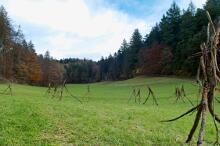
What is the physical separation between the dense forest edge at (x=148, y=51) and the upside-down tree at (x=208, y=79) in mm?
54778

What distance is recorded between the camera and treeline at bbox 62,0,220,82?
70.8 m

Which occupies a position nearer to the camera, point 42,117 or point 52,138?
point 52,138

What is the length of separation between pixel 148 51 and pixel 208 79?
8729 cm

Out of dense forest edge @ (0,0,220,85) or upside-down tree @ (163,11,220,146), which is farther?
dense forest edge @ (0,0,220,85)

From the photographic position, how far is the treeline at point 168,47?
70.8 meters

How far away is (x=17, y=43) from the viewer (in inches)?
3019

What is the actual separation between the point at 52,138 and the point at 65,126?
4.08ft

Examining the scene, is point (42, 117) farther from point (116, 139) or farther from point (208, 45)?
point (208, 45)

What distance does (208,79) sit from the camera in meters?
1.75

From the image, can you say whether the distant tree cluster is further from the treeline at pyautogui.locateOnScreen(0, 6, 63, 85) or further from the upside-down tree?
the upside-down tree

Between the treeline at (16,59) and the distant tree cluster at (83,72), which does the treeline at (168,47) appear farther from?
the treeline at (16,59)

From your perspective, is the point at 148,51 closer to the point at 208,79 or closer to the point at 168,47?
the point at 168,47

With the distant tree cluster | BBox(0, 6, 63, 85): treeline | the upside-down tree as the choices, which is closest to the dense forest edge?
BBox(0, 6, 63, 85): treeline

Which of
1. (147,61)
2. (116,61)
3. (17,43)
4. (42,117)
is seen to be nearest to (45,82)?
(17,43)
